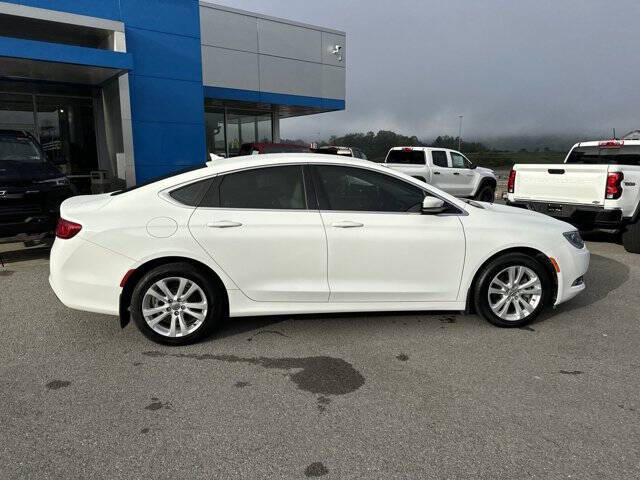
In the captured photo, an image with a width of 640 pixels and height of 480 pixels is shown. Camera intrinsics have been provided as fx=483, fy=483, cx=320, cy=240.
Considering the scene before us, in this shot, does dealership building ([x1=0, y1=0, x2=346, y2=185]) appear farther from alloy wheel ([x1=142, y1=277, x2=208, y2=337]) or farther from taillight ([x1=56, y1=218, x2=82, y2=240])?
alloy wheel ([x1=142, y1=277, x2=208, y2=337])

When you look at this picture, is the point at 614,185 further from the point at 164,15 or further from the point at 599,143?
the point at 164,15

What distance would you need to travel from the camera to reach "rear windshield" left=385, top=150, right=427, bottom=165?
1460 centimetres

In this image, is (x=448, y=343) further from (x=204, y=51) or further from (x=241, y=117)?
(x=241, y=117)

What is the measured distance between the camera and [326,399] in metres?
3.26

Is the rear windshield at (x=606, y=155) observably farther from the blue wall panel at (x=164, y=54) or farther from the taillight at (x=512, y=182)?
the blue wall panel at (x=164, y=54)

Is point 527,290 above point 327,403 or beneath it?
above

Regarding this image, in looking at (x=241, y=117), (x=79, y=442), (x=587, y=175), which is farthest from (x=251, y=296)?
(x=241, y=117)

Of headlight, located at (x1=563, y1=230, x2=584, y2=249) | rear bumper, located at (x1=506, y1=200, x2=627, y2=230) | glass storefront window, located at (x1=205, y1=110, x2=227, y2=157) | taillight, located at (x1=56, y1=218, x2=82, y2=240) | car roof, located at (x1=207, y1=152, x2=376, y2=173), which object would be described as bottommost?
rear bumper, located at (x1=506, y1=200, x2=627, y2=230)

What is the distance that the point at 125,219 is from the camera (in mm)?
3961

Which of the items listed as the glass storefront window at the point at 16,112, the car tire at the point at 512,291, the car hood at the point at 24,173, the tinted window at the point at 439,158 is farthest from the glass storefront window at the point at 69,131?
the car tire at the point at 512,291

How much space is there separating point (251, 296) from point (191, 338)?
61 centimetres

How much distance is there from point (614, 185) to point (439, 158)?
725 centimetres

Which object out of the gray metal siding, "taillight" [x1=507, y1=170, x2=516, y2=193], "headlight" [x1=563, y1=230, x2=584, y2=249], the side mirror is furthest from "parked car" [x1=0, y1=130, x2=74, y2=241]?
the gray metal siding

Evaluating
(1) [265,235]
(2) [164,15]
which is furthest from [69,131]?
(1) [265,235]
